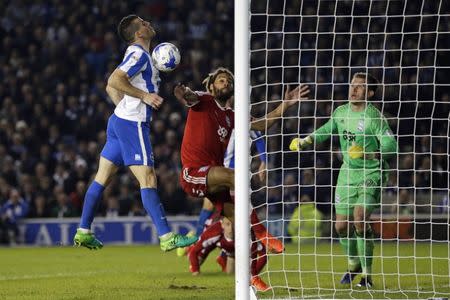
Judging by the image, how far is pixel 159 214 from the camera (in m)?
9.60

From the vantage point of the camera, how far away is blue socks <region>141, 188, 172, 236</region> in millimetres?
9562

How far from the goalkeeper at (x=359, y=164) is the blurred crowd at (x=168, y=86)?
6646 millimetres

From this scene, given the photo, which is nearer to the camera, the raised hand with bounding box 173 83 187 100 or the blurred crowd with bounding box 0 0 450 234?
the raised hand with bounding box 173 83 187 100

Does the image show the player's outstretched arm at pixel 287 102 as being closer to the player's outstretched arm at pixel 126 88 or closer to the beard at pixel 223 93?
the beard at pixel 223 93

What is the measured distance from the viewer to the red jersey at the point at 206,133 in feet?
32.8

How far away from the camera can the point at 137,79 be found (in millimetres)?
10102

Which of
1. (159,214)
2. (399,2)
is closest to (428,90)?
(399,2)

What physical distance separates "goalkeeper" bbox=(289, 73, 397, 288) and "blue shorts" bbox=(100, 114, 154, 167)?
5.37 feet

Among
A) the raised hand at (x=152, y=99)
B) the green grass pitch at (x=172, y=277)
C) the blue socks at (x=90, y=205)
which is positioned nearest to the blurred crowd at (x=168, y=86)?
the green grass pitch at (x=172, y=277)

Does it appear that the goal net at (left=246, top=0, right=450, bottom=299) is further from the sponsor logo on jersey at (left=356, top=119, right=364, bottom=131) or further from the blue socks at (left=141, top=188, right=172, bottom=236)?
the blue socks at (left=141, top=188, right=172, bottom=236)

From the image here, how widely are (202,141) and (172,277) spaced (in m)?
2.29

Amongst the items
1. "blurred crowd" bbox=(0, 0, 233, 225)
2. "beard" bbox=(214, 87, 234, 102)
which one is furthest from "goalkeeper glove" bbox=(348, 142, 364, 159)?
"blurred crowd" bbox=(0, 0, 233, 225)

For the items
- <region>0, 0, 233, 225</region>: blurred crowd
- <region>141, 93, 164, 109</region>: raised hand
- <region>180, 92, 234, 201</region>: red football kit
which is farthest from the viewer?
<region>0, 0, 233, 225</region>: blurred crowd

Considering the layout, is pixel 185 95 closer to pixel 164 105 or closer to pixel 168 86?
pixel 164 105
